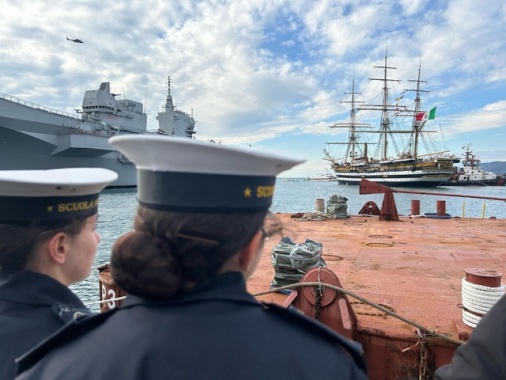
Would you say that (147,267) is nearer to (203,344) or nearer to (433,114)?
(203,344)

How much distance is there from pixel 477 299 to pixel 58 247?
10.9 feet

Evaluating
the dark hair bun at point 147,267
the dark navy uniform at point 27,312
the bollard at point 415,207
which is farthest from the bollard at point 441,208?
the dark hair bun at point 147,267

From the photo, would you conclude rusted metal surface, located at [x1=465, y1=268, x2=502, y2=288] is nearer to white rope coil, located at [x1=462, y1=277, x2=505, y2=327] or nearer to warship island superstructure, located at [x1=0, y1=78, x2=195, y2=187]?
white rope coil, located at [x1=462, y1=277, x2=505, y2=327]

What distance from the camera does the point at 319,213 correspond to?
13.0 meters

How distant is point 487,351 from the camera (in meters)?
1.17

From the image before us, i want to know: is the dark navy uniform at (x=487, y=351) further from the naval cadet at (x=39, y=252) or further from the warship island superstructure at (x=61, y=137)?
the warship island superstructure at (x=61, y=137)

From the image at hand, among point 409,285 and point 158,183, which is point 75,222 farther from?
point 409,285

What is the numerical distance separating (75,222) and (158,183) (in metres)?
0.87

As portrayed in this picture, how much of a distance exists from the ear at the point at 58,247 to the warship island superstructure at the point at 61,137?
38876 millimetres

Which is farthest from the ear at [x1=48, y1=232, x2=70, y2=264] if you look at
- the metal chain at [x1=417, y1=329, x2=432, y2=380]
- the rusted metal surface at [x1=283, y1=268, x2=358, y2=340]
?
the metal chain at [x1=417, y1=329, x2=432, y2=380]

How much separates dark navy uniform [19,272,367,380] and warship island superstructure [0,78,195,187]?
39.7 metres

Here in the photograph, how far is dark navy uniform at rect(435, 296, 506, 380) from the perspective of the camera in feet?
3.76

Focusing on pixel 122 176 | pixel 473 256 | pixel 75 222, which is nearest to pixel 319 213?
pixel 473 256

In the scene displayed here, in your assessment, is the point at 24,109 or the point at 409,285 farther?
the point at 24,109
